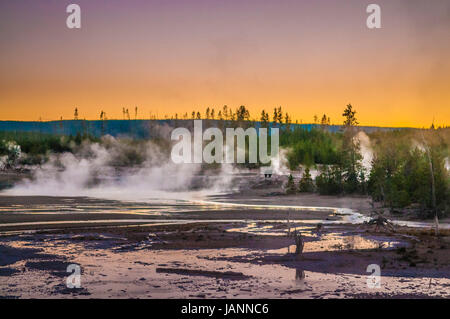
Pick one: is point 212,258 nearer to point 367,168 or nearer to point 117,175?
point 367,168

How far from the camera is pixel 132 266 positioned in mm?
21219

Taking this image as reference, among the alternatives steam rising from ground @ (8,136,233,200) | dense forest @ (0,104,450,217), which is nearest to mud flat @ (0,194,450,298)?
dense forest @ (0,104,450,217)

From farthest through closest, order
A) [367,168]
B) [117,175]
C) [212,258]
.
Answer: [117,175], [367,168], [212,258]

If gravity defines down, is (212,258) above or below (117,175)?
above

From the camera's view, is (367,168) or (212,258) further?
(367,168)

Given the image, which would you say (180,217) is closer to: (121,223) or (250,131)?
(121,223)

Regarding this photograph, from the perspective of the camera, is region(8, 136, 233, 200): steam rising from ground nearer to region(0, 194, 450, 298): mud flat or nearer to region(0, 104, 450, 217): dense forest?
region(0, 104, 450, 217): dense forest

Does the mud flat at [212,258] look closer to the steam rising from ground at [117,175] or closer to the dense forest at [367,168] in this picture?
the dense forest at [367,168]

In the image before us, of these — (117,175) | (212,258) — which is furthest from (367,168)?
(212,258)

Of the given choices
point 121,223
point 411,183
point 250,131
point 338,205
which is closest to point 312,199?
point 338,205

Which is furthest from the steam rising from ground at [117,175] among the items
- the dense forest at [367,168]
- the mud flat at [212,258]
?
the mud flat at [212,258]

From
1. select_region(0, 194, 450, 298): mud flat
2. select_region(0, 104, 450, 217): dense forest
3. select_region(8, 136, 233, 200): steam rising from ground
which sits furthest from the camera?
select_region(8, 136, 233, 200): steam rising from ground

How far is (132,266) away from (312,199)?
38.1 metres

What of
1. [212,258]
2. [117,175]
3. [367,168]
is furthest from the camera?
[117,175]
